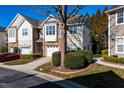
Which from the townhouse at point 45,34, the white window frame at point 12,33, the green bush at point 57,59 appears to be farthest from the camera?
the white window frame at point 12,33

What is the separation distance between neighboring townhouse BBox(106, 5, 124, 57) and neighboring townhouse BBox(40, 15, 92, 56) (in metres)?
8.09

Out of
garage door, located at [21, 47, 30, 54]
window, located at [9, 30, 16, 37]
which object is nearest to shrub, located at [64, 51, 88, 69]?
garage door, located at [21, 47, 30, 54]

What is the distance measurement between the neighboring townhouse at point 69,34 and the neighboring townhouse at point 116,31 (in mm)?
→ 8093

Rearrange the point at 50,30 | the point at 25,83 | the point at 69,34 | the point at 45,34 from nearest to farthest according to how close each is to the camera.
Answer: the point at 25,83 < the point at 69,34 < the point at 50,30 < the point at 45,34

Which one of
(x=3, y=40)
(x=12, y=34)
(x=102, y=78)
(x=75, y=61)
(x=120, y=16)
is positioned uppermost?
(x=120, y=16)

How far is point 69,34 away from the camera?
3050 cm

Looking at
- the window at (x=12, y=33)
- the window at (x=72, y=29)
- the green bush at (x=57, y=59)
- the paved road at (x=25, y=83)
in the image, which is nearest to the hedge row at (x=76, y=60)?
the green bush at (x=57, y=59)

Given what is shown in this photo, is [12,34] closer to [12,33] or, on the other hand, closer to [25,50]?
[12,33]

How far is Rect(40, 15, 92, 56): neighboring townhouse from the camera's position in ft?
97.8

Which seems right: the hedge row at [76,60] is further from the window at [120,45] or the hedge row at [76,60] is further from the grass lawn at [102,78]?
the window at [120,45]

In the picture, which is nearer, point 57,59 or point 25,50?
point 57,59

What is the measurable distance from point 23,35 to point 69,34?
935 cm

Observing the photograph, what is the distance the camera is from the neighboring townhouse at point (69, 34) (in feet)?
97.8

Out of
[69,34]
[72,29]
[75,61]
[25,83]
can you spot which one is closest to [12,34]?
[69,34]
